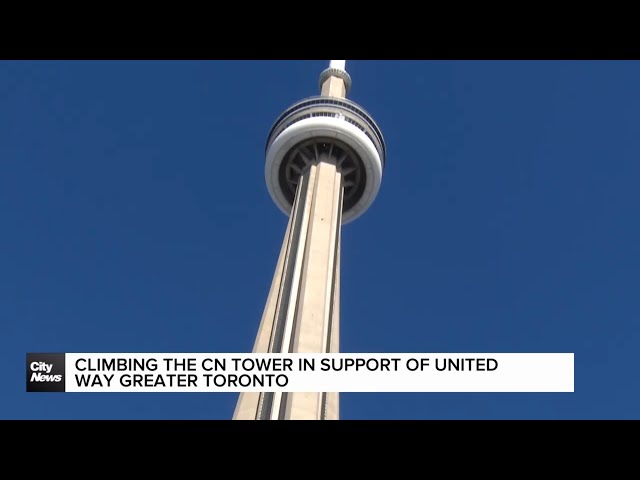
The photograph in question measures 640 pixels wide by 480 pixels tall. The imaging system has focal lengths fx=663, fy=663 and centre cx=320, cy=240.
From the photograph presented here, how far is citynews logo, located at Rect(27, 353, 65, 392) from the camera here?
18406mm

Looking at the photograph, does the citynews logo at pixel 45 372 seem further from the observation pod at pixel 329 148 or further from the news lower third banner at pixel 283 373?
the observation pod at pixel 329 148

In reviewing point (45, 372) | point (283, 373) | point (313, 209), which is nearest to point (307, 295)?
point (313, 209)

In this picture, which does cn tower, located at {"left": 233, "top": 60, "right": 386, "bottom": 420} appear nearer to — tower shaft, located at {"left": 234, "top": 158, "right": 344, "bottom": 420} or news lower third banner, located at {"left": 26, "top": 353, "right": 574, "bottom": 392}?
tower shaft, located at {"left": 234, "top": 158, "right": 344, "bottom": 420}

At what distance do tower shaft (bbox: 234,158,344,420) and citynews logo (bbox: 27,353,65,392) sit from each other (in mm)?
16715

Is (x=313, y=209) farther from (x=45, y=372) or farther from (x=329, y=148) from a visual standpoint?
(x=45, y=372)

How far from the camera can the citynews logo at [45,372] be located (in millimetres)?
18406

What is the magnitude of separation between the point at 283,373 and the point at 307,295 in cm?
2238

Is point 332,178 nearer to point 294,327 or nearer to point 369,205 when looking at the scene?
point 369,205

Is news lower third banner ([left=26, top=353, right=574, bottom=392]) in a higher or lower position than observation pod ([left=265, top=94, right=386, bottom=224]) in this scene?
lower

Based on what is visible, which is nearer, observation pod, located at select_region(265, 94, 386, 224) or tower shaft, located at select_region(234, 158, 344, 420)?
tower shaft, located at select_region(234, 158, 344, 420)

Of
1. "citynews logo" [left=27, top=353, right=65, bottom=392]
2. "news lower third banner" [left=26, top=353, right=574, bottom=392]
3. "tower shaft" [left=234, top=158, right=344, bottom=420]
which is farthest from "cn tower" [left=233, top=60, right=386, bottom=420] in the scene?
"citynews logo" [left=27, top=353, right=65, bottom=392]

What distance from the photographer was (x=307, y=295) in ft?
136

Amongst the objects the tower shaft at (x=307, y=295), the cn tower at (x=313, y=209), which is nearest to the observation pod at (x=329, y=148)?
the cn tower at (x=313, y=209)

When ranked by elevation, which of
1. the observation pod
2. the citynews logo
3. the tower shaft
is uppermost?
the observation pod
